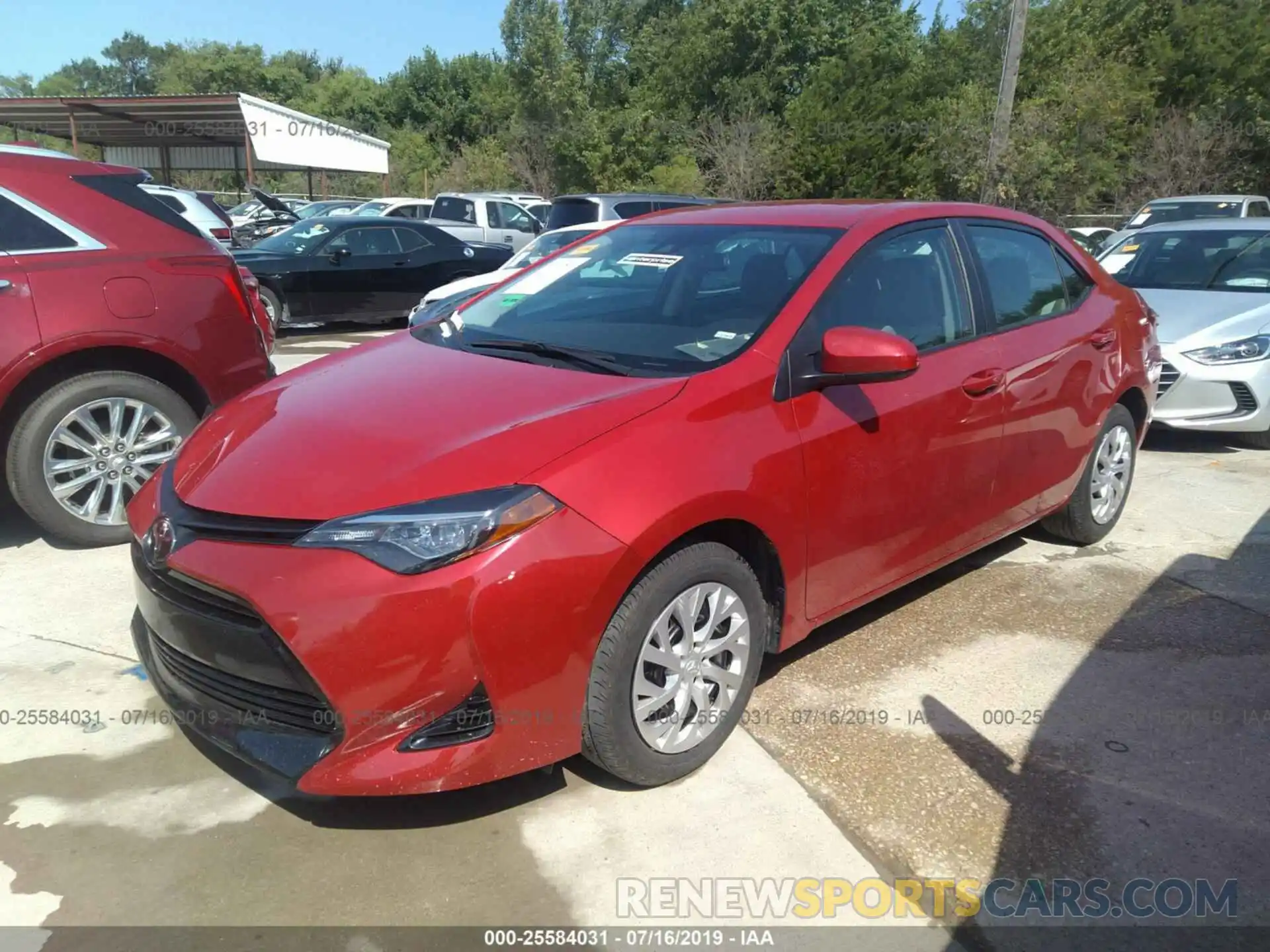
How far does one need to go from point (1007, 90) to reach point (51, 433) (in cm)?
1827

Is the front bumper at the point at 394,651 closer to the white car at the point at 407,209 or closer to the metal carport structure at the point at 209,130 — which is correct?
the white car at the point at 407,209

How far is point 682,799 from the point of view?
2.81m

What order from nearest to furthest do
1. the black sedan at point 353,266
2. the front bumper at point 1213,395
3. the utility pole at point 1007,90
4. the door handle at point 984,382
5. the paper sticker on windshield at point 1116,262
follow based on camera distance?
the door handle at point 984,382
the front bumper at point 1213,395
the paper sticker on windshield at point 1116,262
the black sedan at point 353,266
the utility pole at point 1007,90

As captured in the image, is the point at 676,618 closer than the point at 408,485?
No

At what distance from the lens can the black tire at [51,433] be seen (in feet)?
13.9

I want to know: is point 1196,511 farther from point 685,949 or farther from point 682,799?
point 685,949

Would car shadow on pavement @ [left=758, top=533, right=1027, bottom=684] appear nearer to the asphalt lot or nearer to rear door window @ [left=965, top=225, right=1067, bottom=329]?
the asphalt lot

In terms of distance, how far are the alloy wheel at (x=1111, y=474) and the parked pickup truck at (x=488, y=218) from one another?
13192 millimetres

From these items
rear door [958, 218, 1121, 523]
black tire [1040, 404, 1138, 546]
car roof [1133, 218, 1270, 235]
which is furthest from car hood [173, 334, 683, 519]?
car roof [1133, 218, 1270, 235]

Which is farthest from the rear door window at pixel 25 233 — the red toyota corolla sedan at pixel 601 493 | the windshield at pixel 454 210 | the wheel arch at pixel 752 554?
the windshield at pixel 454 210

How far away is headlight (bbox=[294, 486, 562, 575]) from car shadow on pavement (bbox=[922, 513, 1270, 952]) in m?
1.45

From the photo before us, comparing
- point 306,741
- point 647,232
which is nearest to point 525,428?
point 306,741

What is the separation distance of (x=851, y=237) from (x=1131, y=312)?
7.14ft

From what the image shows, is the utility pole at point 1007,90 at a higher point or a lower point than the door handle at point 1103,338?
higher
